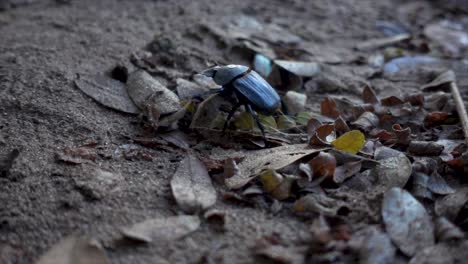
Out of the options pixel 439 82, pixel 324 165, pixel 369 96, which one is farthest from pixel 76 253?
pixel 439 82

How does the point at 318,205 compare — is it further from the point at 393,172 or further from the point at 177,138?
the point at 177,138

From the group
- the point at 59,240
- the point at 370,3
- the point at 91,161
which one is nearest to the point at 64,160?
the point at 91,161

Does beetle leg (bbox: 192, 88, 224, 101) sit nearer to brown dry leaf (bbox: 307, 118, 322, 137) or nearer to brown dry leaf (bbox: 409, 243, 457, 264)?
brown dry leaf (bbox: 307, 118, 322, 137)

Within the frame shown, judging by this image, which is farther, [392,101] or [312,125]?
[392,101]

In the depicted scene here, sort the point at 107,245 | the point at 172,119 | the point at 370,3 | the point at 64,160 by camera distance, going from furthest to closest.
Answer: the point at 370,3, the point at 172,119, the point at 64,160, the point at 107,245

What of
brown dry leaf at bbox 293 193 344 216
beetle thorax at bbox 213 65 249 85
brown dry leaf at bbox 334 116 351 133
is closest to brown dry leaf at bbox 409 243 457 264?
brown dry leaf at bbox 293 193 344 216

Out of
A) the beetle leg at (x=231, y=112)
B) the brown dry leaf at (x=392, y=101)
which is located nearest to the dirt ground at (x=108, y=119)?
the beetle leg at (x=231, y=112)

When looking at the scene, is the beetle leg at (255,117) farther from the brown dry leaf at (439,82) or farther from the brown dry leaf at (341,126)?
the brown dry leaf at (439,82)

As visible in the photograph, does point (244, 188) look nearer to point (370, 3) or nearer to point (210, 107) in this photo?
point (210, 107)
